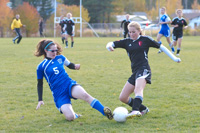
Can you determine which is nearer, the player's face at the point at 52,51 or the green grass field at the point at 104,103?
the green grass field at the point at 104,103

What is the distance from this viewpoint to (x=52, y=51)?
5.34 metres

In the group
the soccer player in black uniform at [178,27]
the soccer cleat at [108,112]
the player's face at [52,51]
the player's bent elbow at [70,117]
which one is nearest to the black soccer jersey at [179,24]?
the soccer player in black uniform at [178,27]

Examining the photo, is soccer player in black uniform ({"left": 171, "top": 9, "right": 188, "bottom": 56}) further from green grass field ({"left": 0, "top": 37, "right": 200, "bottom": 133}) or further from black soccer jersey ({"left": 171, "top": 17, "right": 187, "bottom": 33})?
green grass field ({"left": 0, "top": 37, "right": 200, "bottom": 133})

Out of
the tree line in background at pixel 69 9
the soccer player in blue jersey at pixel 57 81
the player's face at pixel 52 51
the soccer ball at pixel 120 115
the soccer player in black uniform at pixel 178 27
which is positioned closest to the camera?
the soccer ball at pixel 120 115

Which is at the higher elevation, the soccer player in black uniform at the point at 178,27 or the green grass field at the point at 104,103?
the soccer player in black uniform at the point at 178,27

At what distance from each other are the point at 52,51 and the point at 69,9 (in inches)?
1894

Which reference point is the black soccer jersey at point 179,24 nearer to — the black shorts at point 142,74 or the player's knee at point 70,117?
the black shorts at point 142,74

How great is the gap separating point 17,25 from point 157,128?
70.8 ft

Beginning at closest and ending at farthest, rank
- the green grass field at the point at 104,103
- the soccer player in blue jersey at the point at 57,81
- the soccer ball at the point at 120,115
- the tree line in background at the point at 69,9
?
the green grass field at the point at 104,103
the soccer ball at the point at 120,115
the soccer player in blue jersey at the point at 57,81
the tree line in background at the point at 69,9

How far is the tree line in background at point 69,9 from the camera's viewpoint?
49.5 meters

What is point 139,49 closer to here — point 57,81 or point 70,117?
point 57,81

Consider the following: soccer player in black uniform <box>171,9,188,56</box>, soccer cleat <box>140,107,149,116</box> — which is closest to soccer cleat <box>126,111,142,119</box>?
soccer cleat <box>140,107,149,116</box>

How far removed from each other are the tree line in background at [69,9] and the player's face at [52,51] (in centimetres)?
4523

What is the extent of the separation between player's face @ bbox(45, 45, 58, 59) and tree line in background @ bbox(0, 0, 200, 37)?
148ft
